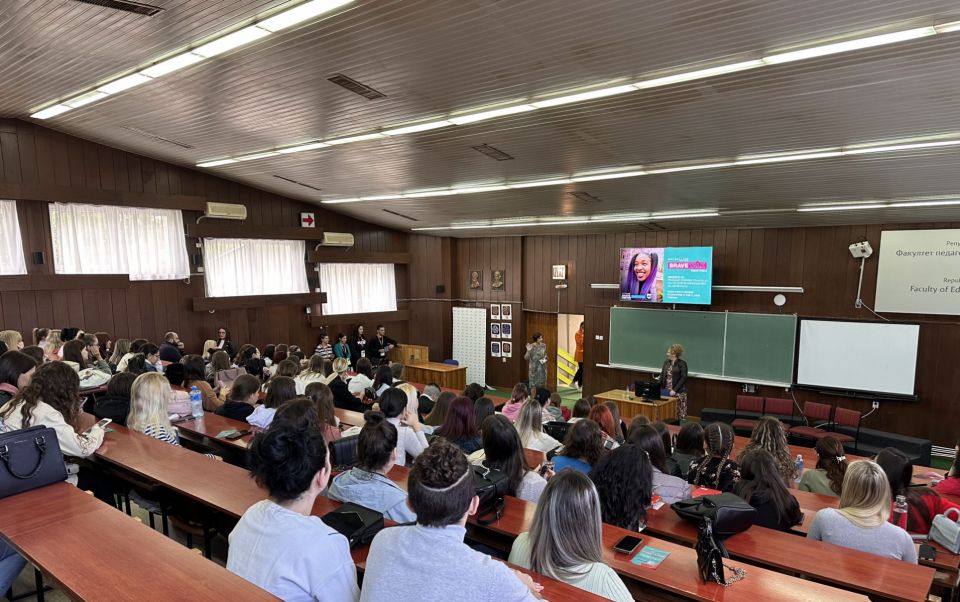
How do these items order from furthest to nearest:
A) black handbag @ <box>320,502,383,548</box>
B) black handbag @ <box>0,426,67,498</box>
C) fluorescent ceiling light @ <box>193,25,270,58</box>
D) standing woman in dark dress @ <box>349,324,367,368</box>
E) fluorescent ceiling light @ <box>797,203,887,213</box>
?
standing woman in dark dress @ <box>349,324,367,368</box>
fluorescent ceiling light @ <box>797,203,887,213</box>
fluorescent ceiling light @ <box>193,25,270,58</box>
black handbag @ <box>0,426,67,498</box>
black handbag @ <box>320,502,383,548</box>

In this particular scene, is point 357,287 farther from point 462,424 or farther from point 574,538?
point 574,538

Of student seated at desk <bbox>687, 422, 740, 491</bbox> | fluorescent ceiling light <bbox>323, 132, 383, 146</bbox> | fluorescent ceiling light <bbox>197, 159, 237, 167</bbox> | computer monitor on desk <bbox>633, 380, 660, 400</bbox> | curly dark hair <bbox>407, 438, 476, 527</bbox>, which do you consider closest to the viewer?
curly dark hair <bbox>407, 438, 476, 527</bbox>

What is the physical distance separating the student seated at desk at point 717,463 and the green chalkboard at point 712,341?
6042mm

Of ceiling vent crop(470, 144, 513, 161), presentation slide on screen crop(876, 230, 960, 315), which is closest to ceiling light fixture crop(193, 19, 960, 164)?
ceiling vent crop(470, 144, 513, 161)

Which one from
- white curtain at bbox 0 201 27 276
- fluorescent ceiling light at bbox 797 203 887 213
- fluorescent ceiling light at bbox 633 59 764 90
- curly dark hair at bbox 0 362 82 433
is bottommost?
curly dark hair at bbox 0 362 82 433

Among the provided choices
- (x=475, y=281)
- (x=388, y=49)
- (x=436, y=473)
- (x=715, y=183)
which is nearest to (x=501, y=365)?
(x=475, y=281)

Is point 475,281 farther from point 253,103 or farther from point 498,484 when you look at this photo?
point 498,484

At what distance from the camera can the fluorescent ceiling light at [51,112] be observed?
653 cm

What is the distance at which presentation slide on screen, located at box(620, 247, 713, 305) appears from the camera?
9.34m

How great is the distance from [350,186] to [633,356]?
20.8 ft

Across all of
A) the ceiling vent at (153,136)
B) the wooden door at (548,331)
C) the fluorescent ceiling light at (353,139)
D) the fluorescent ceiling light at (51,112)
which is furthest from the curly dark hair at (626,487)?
the wooden door at (548,331)

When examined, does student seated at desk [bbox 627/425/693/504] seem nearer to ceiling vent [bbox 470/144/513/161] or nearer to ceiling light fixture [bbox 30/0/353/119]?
ceiling light fixture [bbox 30/0/353/119]

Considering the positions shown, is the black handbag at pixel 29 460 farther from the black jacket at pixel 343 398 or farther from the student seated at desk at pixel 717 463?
the student seated at desk at pixel 717 463

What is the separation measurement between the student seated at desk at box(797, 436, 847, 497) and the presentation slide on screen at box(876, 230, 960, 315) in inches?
208
